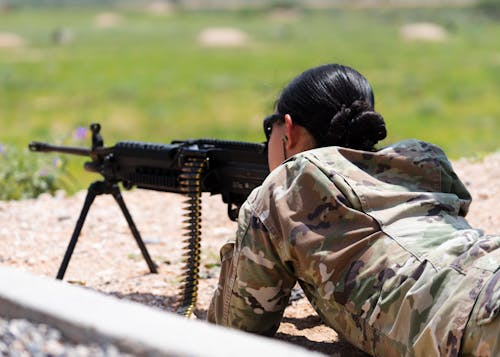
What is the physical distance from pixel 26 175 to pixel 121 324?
5.90 metres

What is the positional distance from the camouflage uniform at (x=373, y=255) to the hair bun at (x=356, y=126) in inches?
4.3

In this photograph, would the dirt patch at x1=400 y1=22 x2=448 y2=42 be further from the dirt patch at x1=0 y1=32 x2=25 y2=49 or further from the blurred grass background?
the dirt patch at x1=0 y1=32 x2=25 y2=49

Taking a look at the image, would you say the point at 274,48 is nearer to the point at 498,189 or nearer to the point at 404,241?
the point at 498,189

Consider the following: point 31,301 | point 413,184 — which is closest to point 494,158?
point 413,184

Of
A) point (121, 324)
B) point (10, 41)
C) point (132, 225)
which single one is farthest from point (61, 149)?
point (10, 41)

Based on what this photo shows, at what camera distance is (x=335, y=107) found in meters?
3.12

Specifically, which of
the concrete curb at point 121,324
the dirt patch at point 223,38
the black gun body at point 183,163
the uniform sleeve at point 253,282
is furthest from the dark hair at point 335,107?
the dirt patch at point 223,38

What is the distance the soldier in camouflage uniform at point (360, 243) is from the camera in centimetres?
264

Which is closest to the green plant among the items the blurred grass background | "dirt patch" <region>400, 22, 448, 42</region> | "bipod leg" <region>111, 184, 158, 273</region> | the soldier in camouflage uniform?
the blurred grass background

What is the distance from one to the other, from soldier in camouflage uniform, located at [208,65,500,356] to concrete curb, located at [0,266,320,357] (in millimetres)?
755

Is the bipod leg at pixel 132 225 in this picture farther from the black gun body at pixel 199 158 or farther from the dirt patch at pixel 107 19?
the dirt patch at pixel 107 19

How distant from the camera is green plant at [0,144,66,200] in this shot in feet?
25.0

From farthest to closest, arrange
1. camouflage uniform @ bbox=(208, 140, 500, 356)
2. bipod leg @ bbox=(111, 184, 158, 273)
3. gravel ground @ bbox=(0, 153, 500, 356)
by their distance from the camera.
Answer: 1. bipod leg @ bbox=(111, 184, 158, 273)
2. gravel ground @ bbox=(0, 153, 500, 356)
3. camouflage uniform @ bbox=(208, 140, 500, 356)

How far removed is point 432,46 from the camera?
121 ft
